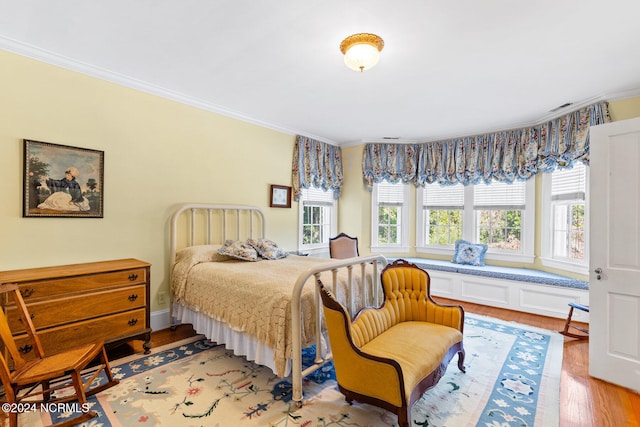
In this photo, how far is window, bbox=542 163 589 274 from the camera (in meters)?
3.90

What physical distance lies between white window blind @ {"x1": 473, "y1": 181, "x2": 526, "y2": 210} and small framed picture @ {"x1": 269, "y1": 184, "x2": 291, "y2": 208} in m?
3.16

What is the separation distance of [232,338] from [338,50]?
260 cm

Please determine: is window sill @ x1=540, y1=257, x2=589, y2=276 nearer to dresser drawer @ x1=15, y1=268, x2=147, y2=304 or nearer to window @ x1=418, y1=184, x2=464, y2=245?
window @ x1=418, y1=184, x2=464, y2=245

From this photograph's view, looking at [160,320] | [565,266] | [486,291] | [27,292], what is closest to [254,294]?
[27,292]

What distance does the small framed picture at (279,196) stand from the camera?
4641 mm

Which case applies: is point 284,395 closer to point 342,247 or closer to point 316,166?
point 342,247

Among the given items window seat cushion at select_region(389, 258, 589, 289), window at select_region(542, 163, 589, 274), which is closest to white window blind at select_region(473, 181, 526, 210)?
window at select_region(542, 163, 589, 274)

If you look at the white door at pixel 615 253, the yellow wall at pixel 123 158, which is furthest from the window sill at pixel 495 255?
the white door at pixel 615 253

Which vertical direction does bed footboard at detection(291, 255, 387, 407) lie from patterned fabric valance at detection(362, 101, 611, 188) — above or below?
below

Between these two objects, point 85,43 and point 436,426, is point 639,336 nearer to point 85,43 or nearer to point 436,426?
point 436,426

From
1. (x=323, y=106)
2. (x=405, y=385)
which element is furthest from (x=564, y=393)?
(x=323, y=106)

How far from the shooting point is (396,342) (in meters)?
2.12

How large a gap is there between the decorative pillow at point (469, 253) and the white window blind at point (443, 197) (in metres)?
0.68

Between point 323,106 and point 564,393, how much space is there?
363cm
